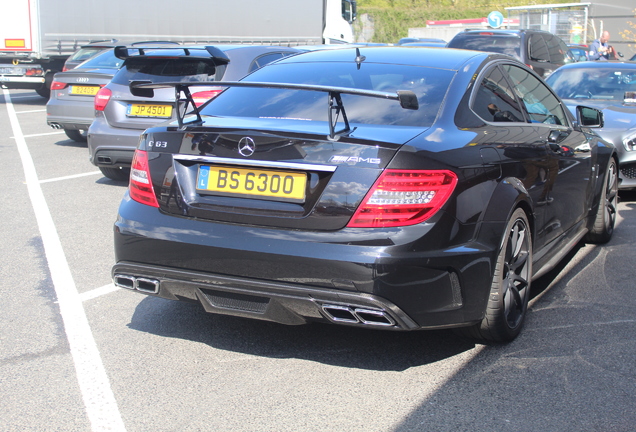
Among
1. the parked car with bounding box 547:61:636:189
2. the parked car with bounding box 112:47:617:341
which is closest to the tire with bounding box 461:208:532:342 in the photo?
the parked car with bounding box 112:47:617:341

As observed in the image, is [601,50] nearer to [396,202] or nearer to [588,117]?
[588,117]

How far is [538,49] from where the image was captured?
585 inches

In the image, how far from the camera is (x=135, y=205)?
147 inches

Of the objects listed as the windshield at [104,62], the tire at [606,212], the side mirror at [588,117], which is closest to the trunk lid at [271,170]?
the side mirror at [588,117]

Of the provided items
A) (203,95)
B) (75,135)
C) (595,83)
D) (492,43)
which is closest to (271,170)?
(203,95)

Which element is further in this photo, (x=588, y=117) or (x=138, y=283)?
(x=588, y=117)

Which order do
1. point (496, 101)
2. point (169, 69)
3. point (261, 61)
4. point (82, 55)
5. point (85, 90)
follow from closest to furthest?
1. point (496, 101)
2. point (169, 69)
3. point (261, 61)
4. point (85, 90)
5. point (82, 55)

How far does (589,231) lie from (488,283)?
8.81ft

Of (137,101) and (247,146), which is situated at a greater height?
(247,146)

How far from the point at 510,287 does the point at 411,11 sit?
56185mm

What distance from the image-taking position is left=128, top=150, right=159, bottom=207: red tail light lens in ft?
12.0

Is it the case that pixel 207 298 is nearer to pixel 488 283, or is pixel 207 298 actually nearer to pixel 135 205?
pixel 135 205

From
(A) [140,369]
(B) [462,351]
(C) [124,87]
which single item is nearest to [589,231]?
(B) [462,351]

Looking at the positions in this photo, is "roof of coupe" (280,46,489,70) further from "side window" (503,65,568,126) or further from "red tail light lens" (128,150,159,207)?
"red tail light lens" (128,150,159,207)
